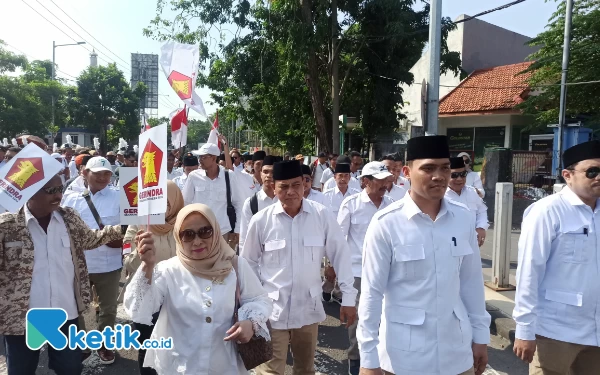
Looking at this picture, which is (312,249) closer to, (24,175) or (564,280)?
(564,280)

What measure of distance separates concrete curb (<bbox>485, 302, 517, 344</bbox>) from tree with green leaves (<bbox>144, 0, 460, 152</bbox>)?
1113cm

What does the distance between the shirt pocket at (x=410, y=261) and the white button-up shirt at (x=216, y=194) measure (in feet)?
13.8

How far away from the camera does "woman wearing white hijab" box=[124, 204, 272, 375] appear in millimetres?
2496

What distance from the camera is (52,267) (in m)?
3.28

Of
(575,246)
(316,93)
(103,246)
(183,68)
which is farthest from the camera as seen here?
(316,93)

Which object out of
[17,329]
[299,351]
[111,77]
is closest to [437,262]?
[299,351]

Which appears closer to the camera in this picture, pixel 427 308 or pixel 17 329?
pixel 427 308

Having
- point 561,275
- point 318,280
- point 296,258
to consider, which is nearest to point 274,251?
point 296,258

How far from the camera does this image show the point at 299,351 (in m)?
3.52

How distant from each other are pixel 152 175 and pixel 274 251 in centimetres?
126

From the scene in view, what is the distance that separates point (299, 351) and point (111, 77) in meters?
42.4

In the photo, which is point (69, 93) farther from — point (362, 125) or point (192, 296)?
point (192, 296)

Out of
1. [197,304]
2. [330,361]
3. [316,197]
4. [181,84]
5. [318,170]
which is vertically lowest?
[330,361]

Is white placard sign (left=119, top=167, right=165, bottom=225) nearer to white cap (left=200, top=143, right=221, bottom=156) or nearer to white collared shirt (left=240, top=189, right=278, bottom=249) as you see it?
white collared shirt (left=240, top=189, right=278, bottom=249)
